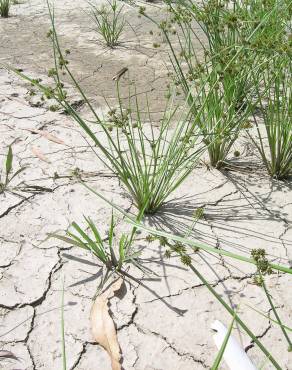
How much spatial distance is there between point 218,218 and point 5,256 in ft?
2.65

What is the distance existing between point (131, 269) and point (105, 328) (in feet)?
0.84

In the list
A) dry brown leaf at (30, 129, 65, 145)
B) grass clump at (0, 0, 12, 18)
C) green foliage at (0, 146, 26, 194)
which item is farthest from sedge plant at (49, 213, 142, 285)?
grass clump at (0, 0, 12, 18)

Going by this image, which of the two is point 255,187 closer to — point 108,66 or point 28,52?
point 108,66

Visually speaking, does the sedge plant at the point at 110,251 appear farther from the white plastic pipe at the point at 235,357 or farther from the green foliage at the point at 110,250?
the white plastic pipe at the point at 235,357

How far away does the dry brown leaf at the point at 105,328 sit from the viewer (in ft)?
4.31

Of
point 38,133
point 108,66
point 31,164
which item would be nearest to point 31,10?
point 108,66

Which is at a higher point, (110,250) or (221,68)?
(221,68)

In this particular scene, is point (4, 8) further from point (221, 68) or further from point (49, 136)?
point (221, 68)

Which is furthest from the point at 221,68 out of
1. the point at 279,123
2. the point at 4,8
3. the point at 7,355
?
the point at 4,8

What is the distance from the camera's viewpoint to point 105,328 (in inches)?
54.2

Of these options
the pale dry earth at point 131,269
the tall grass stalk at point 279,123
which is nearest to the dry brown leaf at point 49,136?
the pale dry earth at point 131,269

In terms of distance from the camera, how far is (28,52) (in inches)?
137

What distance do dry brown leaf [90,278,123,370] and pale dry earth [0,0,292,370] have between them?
19 mm

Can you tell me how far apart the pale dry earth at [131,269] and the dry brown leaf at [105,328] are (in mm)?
19
